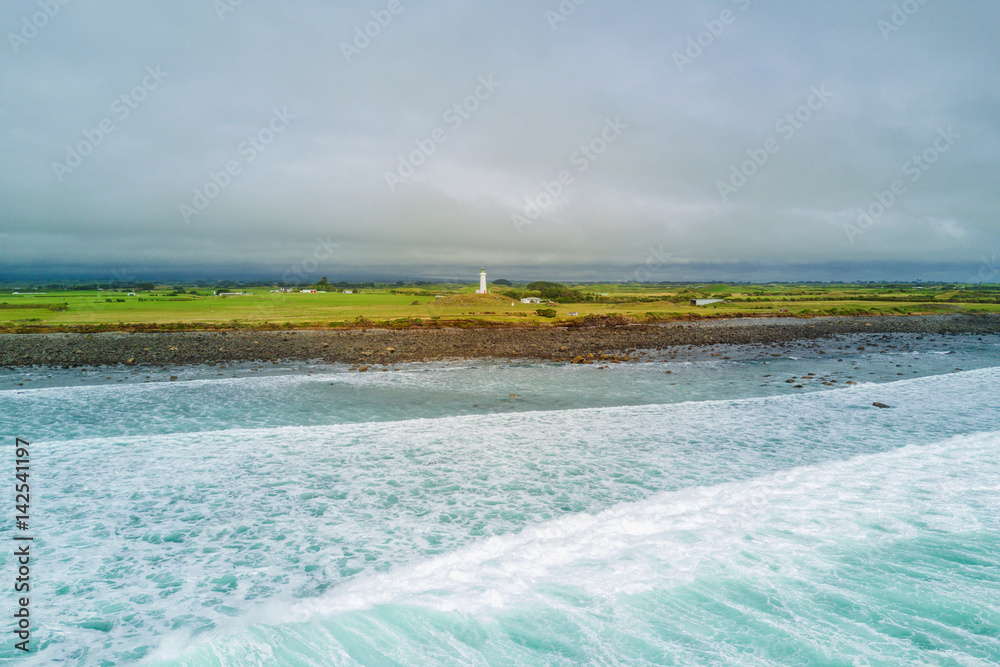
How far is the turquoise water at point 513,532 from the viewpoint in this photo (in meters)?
5.47

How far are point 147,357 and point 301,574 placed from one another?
2823cm

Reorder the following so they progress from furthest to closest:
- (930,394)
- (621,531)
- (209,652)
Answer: (930,394) → (621,531) → (209,652)

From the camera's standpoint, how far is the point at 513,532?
8133 millimetres

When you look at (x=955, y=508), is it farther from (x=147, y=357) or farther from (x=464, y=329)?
(x=464, y=329)

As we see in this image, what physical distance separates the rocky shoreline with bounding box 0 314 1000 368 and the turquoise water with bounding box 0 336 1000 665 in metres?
11.9

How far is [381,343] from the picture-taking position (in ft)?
115

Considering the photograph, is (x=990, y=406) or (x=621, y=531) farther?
(x=990, y=406)

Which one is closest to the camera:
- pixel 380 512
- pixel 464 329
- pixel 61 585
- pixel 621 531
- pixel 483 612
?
pixel 483 612

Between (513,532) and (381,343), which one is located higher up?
(381,343)

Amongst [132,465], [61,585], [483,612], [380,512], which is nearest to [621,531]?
[483,612]

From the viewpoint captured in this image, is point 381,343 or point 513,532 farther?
point 381,343

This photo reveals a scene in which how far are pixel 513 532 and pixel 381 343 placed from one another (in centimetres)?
2861

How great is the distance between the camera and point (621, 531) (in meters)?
8.18

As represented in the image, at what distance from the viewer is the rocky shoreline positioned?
1117 inches
